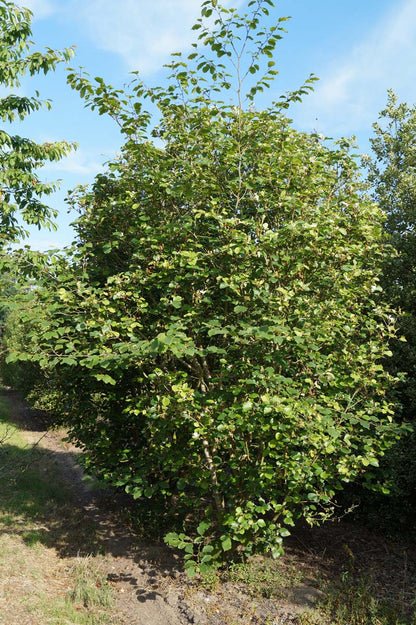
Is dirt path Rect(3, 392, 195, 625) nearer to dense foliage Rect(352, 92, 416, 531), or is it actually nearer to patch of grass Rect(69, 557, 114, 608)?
patch of grass Rect(69, 557, 114, 608)

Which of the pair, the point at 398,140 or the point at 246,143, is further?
the point at 398,140

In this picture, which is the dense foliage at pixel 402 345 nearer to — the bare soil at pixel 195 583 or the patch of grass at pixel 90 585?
the bare soil at pixel 195 583

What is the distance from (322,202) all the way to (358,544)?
576cm

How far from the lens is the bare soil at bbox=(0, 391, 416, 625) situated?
519 centimetres

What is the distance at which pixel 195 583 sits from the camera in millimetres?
5707

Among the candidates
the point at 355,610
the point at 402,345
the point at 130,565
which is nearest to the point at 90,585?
the point at 130,565

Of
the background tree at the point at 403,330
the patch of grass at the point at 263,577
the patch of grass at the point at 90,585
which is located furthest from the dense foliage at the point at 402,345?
the patch of grass at the point at 90,585

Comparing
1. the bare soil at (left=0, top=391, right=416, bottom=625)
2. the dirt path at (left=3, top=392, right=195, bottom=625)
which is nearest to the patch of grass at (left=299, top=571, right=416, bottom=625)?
the bare soil at (left=0, top=391, right=416, bottom=625)

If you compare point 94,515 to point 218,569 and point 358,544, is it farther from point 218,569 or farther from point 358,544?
point 358,544

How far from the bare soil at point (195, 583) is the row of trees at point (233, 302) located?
57 cm

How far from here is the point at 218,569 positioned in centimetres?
593

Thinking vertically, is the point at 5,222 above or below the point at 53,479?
above

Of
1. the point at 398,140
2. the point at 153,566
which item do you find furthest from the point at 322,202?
the point at 398,140

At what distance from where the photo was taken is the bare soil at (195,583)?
204 inches
